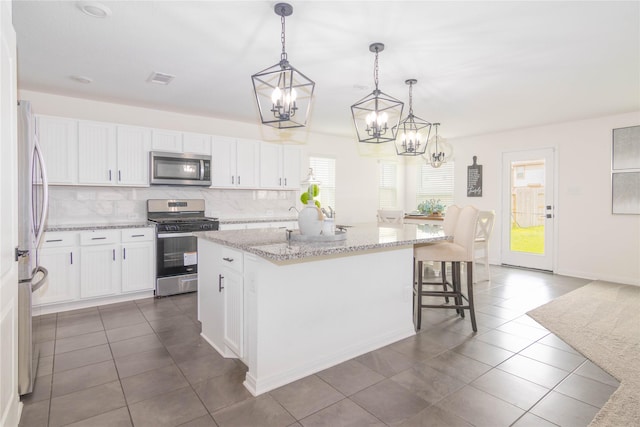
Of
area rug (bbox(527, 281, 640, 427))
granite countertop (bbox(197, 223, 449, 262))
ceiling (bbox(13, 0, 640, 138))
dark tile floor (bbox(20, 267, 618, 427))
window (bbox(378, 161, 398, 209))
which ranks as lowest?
dark tile floor (bbox(20, 267, 618, 427))

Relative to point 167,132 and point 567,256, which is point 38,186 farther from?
point 567,256

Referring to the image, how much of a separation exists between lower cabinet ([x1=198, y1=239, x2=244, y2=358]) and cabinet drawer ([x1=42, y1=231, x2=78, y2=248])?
1.77 metres

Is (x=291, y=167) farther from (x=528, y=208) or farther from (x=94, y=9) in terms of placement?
(x=528, y=208)

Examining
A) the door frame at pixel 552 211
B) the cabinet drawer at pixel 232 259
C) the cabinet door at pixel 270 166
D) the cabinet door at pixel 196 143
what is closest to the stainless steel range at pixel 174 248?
the cabinet door at pixel 196 143

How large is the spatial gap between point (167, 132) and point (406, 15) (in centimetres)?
339

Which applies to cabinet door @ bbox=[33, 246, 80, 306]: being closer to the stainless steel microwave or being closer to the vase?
the stainless steel microwave

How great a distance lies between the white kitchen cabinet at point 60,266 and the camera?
145 inches

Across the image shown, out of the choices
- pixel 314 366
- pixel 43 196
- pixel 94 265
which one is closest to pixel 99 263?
pixel 94 265

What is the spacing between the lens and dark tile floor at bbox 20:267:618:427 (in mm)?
1959

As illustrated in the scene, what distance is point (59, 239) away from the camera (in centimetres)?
375

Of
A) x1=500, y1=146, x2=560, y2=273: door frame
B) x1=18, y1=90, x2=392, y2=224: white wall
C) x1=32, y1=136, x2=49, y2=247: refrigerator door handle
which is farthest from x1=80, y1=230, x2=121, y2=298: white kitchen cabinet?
x1=500, y1=146, x2=560, y2=273: door frame

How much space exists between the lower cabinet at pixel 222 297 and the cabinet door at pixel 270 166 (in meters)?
2.52

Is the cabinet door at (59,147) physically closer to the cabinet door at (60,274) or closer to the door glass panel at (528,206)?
the cabinet door at (60,274)

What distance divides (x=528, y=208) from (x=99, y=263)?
649 centimetres
